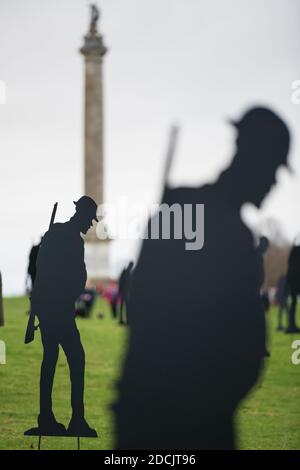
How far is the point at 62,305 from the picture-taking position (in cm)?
964

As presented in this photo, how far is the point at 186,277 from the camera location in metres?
9.07

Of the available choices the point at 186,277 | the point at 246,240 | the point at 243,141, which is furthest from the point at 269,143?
the point at 186,277

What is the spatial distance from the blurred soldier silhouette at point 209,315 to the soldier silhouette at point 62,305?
1.06 m

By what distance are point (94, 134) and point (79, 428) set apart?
1846 centimetres

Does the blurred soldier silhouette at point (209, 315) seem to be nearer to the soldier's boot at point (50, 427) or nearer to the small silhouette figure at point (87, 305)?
the soldier's boot at point (50, 427)

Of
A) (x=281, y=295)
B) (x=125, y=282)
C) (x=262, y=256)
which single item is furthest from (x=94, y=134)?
(x=262, y=256)

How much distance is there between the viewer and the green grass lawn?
9914mm

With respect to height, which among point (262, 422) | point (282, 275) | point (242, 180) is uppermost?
point (242, 180)

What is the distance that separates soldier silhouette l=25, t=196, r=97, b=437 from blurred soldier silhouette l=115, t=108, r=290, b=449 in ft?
3.46

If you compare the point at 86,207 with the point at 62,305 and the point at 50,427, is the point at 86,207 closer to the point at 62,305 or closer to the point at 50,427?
the point at 62,305

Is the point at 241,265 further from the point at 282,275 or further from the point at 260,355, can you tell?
the point at 282,275

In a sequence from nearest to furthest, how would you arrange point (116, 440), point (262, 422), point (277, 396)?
1. point (116, 440)
2. point (262, 422)
3. point (277, 396)

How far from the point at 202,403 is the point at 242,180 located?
211 cm

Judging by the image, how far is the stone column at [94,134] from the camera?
523 inches
